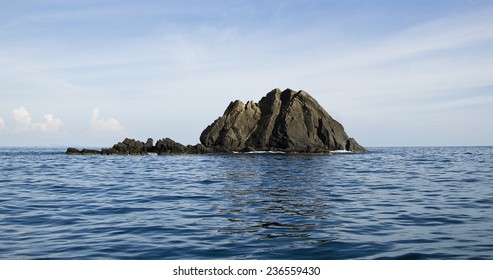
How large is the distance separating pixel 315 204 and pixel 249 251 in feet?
28.4

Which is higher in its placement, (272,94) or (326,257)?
(272,94)

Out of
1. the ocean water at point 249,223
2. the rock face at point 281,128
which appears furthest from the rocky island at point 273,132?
the ocean water at point 249,223

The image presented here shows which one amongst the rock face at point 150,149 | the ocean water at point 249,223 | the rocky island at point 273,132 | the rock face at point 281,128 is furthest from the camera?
the rock face at point 281,128

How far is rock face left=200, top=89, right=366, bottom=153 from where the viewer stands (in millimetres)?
108312

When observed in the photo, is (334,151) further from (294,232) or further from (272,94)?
(294,232)

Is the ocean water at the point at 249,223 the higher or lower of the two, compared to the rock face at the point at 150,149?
lower

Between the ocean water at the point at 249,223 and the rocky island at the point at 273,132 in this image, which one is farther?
the rocky island at the point at 273,132

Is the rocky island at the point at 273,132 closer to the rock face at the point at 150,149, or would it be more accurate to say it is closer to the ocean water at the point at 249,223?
the rock face at the point at 150,149

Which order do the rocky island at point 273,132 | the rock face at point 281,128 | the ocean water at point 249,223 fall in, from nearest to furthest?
the ocean water at point 249,223
the rocky island at point 273,132
the rock face at point 281,128

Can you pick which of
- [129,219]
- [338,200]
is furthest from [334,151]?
[129,219]

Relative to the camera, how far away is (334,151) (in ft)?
346


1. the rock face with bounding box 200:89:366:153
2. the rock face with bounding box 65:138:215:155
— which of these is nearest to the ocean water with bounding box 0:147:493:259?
the rock face with bounding box 65:138:215:155

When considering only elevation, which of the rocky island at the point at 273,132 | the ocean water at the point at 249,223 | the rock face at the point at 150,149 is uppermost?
the rocky island at the point at 273,132

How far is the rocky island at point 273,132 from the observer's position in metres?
103
